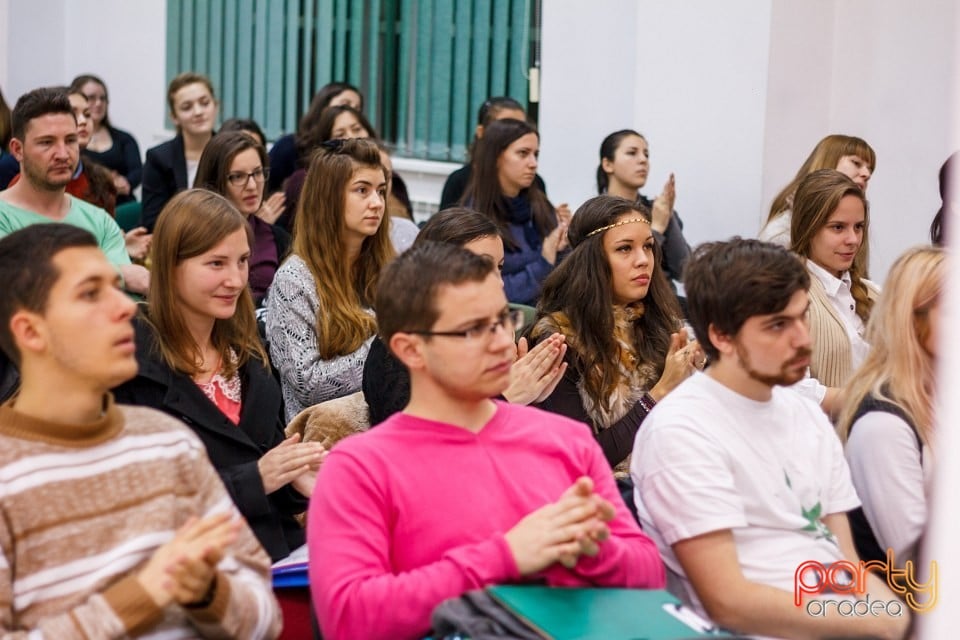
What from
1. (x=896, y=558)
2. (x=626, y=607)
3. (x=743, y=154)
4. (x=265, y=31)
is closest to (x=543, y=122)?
(x=743, y=154)

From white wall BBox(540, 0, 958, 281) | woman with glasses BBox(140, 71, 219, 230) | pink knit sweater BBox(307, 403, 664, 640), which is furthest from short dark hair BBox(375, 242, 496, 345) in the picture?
woman with glasses BBox(140, 71, 219, 230)

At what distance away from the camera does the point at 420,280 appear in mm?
2248

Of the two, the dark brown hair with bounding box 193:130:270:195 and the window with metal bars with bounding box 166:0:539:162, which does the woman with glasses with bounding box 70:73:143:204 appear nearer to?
the window with metal bars with bounding box 166:0:539:162

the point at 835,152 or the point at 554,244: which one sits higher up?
the point at 835,152

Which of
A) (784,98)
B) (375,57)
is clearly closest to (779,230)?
(784,98)

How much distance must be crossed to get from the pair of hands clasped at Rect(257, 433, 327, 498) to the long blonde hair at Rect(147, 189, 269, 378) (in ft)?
0.91

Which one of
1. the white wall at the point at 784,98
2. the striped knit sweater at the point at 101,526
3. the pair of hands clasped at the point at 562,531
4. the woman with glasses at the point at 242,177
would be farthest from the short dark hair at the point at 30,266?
the white wall at the point at 784,98

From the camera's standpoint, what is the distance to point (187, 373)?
113 inches

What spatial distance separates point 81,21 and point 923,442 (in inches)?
278

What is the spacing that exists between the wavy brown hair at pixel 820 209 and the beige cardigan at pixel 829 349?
21cm

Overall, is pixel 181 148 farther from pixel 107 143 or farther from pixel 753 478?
pixel 753 478

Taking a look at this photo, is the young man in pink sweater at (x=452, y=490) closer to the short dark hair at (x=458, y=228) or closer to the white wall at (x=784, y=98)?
the short dark hair at (x=458, y=228)

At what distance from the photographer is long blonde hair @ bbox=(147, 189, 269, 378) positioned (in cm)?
289

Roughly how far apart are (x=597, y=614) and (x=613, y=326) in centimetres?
141
